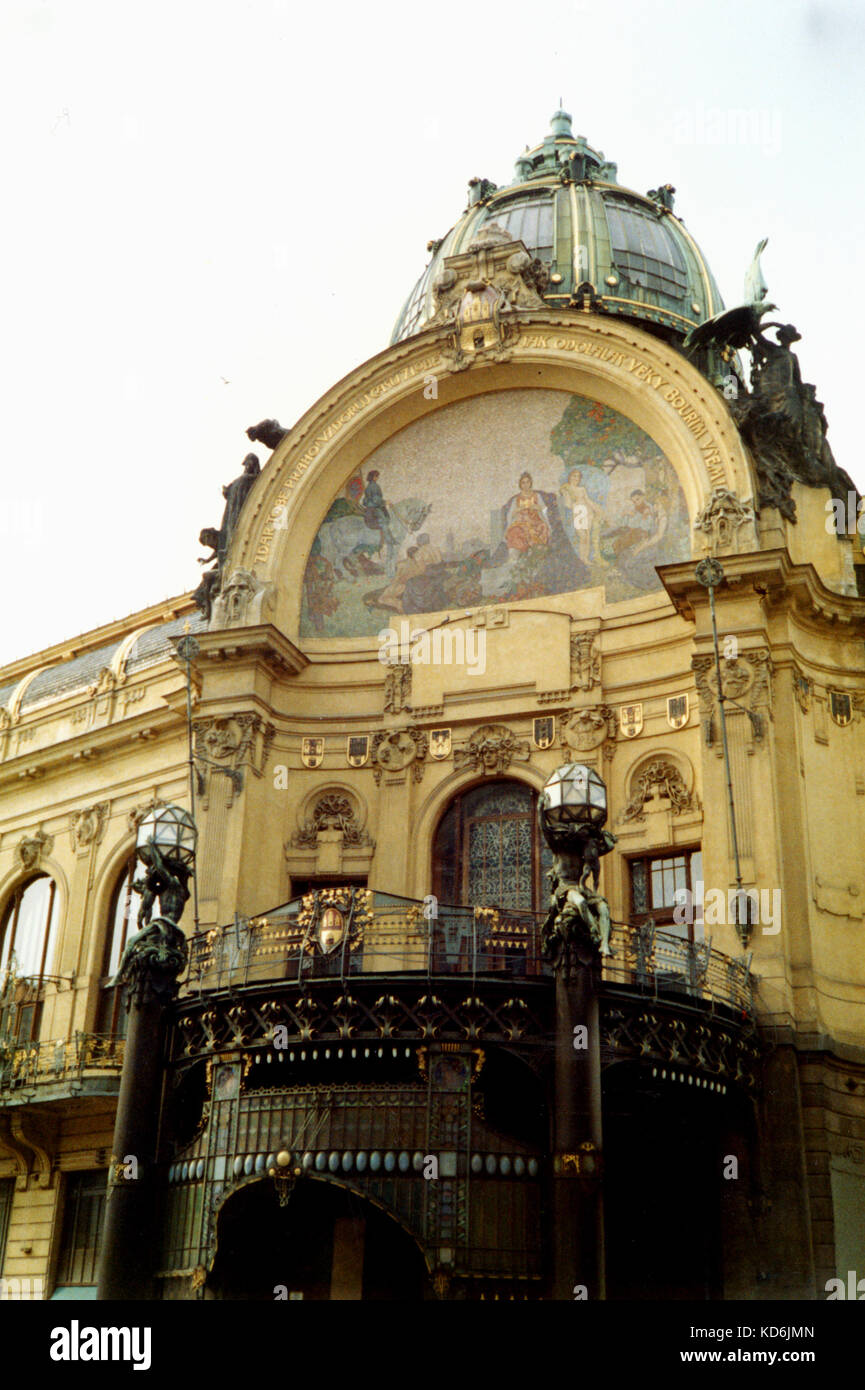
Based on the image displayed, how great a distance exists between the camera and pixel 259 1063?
19.3 meters

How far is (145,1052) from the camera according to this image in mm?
18703

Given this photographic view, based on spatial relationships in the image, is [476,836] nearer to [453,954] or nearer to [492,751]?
[492,751]

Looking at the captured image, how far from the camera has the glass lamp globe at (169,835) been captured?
1928 centimetres

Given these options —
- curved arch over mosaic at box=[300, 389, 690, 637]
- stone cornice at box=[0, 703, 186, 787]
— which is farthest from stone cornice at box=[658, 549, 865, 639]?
stone cornice at box=[0, 703, 186, 787]

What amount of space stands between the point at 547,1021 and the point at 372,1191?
9.31ft

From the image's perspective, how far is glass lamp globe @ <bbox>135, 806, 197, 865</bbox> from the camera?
19.3 meters

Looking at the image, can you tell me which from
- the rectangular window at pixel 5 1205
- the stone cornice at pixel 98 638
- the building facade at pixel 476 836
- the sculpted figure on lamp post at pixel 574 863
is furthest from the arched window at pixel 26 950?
the sculpted figure on lamp post at pixel 574 863

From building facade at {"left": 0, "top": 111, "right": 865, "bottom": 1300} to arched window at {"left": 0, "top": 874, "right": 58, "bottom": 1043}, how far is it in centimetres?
12

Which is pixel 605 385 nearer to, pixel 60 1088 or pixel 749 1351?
pixel 60 1088

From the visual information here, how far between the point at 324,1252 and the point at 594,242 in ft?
74.7

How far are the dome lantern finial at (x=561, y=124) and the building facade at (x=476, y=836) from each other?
6930 millimetres

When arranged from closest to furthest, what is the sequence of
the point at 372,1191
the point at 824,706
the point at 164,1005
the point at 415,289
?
the point at 372,1191, the point at 164,1005, the point at 824,706, the point at 415,289

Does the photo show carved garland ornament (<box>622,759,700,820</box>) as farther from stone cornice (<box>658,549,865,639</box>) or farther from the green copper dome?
the green copper dome

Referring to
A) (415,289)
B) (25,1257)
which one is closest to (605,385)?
(415,289)
